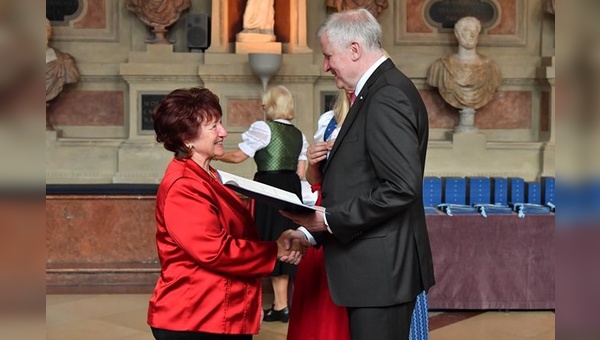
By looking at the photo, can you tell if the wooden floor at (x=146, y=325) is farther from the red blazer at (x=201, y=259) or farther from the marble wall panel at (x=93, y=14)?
the marble wall panel at (x=93, y=14)

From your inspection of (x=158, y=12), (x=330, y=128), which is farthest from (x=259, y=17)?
(x=330, y=128)

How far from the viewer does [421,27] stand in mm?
9477

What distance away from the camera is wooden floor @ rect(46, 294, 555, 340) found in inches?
205

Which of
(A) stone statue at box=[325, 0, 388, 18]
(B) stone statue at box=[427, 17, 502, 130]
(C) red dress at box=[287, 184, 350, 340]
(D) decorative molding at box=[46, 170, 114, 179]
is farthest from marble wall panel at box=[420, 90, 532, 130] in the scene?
(C) red dress at box=[287, 184, 350, 340]

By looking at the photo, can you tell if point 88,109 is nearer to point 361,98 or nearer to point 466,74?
point 466,74

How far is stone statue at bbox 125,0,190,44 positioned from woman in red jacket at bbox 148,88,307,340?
21.3 ft

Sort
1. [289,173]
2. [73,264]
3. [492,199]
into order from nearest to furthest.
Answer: [289,173] → [492,199] → [73,264]

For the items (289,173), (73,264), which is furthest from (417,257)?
(73,264)

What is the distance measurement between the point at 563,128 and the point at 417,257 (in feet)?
6.11


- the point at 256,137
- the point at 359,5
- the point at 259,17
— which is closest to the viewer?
the point at 256,137

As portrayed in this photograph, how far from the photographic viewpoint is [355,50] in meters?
2.40

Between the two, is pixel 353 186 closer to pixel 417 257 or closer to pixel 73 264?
pixel 417 257

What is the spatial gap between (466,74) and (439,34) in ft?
2.69

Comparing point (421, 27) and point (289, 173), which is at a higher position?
point (421, 27)
